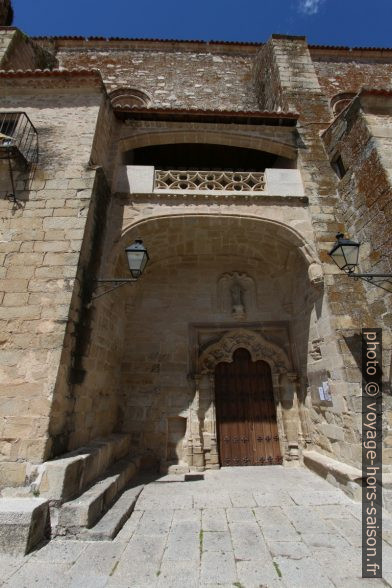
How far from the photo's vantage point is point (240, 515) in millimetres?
2994

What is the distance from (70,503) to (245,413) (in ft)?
11.5

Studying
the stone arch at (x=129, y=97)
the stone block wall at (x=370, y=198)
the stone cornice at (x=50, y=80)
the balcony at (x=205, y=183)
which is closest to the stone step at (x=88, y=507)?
the stone block wall at (x=370, y=198)

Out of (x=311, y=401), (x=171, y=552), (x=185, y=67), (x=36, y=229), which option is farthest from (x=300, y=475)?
(x=185, y=67)

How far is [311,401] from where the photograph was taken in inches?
192

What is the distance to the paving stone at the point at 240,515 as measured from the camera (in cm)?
288

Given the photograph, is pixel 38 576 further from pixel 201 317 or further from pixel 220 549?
pixel 201 317

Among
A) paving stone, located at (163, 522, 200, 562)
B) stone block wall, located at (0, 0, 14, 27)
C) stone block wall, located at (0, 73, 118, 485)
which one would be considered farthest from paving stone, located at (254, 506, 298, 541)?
stone block wall, located at (0, 0, 14, 27)

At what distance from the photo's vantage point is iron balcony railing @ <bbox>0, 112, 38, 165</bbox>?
406 centimetres

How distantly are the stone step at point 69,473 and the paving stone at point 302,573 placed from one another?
1941mm

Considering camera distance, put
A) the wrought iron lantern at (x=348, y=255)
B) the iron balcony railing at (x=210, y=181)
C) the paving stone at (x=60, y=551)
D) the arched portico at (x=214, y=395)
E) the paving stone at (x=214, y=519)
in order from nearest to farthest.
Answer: the paving stone at (x=60, y=551)
the paving stone at (x=214, y=519)
the wrought iron lantern at (x=348, y=255)
the arched portico at (x=214, y=395)
the iron balcony railing at (x=210, y=181)

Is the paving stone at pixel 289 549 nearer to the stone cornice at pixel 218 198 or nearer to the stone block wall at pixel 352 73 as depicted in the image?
the stone cornice at pixel 218 198

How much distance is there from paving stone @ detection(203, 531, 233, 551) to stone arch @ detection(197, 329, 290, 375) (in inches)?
114

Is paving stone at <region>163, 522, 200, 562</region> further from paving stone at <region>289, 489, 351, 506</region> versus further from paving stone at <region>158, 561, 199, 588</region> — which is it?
paving stone at <region>289, 489, 351, 506</region>

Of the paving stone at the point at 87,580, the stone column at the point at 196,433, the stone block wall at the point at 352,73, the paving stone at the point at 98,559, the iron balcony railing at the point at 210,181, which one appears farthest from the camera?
the stone block wall at the point at 352,73
